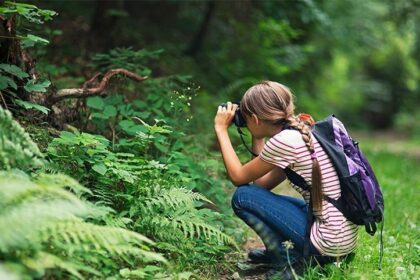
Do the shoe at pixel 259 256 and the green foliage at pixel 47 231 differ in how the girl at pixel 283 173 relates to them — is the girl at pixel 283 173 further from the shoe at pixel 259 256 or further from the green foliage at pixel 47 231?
the green foliage at pixel 47 231

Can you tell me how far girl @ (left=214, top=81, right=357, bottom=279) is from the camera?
318 centimetres

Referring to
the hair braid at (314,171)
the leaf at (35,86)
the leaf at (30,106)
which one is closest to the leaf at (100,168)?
the leaf at (30,106)

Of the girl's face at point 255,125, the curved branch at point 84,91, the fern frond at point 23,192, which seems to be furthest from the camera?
the curved branch at point 84,91

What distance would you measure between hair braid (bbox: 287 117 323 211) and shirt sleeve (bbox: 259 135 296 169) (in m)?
0.11

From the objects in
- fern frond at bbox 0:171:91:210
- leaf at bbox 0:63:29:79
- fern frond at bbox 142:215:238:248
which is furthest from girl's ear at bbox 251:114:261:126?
leaf at bbox 0:63:29:79

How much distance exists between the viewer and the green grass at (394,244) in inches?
130

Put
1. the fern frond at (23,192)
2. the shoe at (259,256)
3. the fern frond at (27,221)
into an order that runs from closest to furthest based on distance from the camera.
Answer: the fern frond at (27,221) → the fern frond at (23,192) → the shoe at (259,256)

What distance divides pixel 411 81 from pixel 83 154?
16749 mm

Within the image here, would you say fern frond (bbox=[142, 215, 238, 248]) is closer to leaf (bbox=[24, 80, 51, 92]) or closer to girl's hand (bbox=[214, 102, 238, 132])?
girl's hand (bbox=[214, 102, 238, 132])

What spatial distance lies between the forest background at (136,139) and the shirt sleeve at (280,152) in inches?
22.4

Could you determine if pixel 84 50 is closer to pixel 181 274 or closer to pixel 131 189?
pixel 131 189

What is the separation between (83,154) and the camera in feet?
11.3

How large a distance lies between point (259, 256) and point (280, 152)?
3.16 ft

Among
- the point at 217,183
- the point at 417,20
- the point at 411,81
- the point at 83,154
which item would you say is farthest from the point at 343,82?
the point at 83,154
